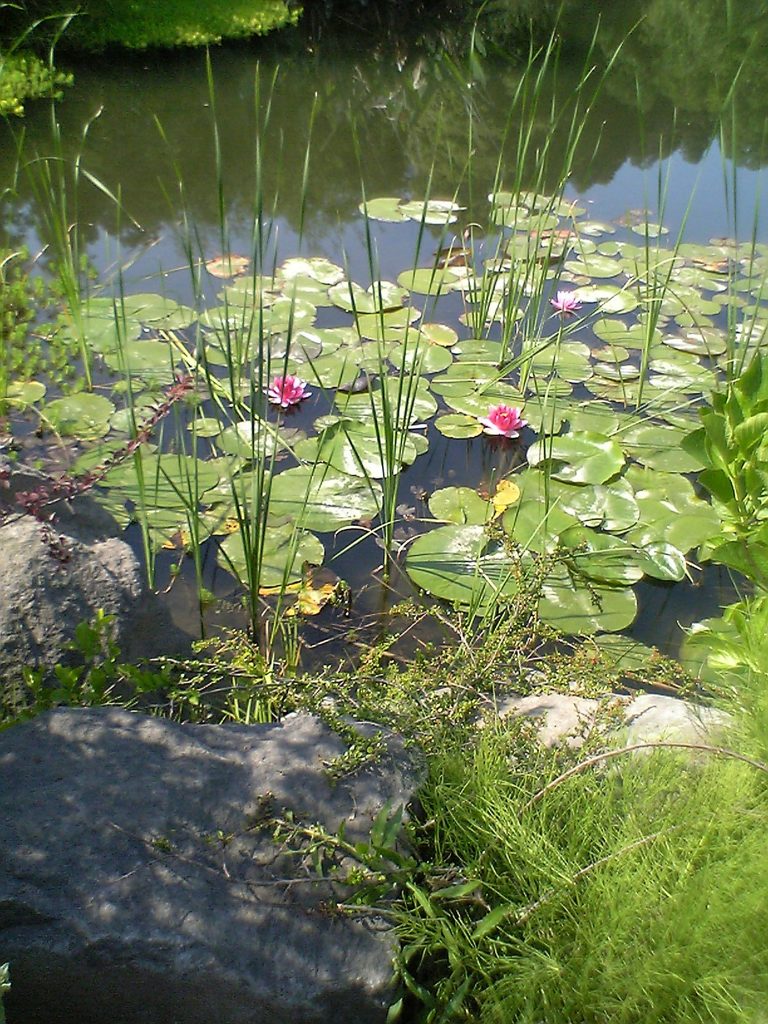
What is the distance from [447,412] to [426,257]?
46.7 inches

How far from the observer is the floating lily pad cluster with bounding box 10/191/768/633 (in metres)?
2.00

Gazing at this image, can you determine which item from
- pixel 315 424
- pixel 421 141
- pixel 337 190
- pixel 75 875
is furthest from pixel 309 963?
pixel 421 141

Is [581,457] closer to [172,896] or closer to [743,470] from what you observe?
[743,470]

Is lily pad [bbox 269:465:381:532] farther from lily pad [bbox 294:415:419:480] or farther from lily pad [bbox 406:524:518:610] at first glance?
lily pad [bbox 406:524:518:610]

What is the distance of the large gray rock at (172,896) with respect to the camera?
0.98 meters

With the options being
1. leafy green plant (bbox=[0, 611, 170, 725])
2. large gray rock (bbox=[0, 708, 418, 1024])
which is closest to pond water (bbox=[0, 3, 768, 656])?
leafy green plant (bbox=[0, 611, 170, 725])

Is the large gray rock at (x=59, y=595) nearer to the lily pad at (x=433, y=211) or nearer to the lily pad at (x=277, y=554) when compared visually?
the lily pad at (x=277, y=554)

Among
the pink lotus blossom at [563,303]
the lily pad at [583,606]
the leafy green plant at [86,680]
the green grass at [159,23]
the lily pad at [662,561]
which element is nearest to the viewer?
the leafy green plant at [86,680]

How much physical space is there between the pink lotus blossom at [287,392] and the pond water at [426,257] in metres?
0.08

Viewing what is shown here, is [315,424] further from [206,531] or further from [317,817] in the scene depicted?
[317,817]

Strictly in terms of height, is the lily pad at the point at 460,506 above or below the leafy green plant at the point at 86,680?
below

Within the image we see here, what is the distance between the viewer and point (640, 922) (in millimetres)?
984

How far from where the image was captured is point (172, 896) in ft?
3.32

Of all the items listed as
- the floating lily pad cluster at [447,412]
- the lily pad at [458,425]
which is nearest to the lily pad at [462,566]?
the floating lily pad cluster at [447,412]
